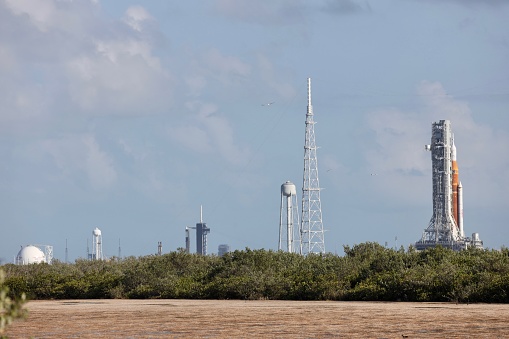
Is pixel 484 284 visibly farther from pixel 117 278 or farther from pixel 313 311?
pixel 117 278

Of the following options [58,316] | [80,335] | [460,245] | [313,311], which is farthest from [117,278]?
[460,245]

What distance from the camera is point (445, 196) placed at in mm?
128250

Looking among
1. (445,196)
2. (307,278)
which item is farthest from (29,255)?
(307,278)

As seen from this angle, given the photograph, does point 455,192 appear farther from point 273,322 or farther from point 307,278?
point 273,322

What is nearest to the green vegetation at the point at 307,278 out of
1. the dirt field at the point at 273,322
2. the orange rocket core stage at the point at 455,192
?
the dirt field at the point at 273,322

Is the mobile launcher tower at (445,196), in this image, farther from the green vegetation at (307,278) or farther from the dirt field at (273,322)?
the dirt field at (273,322)

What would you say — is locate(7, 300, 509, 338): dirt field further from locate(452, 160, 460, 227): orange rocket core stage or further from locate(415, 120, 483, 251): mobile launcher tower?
locate(452, 160, 460, 227): orange rocket core stage

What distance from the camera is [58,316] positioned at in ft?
82.8

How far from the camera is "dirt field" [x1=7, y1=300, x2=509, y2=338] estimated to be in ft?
58.5

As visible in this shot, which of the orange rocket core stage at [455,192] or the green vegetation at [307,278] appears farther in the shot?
the orange rocket core stage at [455,192]

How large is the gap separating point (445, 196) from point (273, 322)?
110954 millimetres

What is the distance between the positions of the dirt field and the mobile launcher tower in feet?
337

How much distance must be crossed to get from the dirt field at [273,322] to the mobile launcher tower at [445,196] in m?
103

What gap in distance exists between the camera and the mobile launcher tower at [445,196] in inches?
5010
